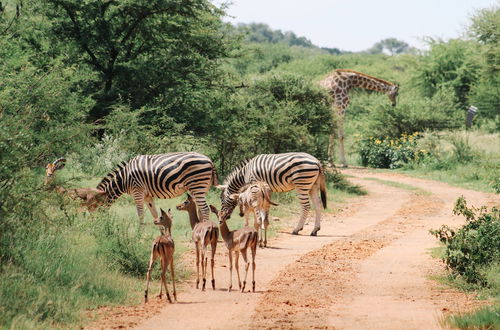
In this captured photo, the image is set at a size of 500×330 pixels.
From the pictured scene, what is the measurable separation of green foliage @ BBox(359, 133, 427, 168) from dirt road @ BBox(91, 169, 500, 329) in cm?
1516

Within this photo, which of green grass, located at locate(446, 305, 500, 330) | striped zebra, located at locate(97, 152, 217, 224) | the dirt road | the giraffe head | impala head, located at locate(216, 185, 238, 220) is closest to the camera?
green grass, located at locate(446, 305, 500, 330)

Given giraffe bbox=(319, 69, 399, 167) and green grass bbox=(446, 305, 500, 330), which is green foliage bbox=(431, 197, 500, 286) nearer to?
green grass bbox=(446, 305, 500, 330)

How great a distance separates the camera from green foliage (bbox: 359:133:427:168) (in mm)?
33500

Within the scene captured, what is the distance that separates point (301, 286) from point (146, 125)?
440 inches

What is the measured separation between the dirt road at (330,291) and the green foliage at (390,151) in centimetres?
1516

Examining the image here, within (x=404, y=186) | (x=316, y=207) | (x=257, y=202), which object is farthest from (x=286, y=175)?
(x=404, y=186)

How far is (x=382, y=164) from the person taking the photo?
3497 cm

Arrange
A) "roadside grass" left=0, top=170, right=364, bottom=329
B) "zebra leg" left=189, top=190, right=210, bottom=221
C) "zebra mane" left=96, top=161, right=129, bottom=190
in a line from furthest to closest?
"zebra mane" left=96, top=161, right=129, bottom=190
"zebra leg" left=189, top=190, right=210, bottom=221
"roadside grass" left=0, top=170, right=364, bottom=329

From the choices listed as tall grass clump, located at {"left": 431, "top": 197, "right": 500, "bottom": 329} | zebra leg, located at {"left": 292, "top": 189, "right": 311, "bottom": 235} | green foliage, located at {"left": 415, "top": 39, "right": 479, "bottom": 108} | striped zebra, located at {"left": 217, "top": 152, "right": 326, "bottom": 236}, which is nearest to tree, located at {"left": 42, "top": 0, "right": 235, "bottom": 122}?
striped zebra, located at {"left": 217, "top": 152, "right": 326, "bottom": 236}

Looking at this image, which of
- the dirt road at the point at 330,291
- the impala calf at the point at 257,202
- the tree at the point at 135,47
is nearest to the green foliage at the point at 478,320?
the dirt road at the point at 330,291

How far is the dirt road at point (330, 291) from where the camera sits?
8586 mm

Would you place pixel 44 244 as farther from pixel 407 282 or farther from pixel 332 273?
pixel 407 282

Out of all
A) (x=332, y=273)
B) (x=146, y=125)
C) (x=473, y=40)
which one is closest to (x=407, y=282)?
(x=332, y=273)

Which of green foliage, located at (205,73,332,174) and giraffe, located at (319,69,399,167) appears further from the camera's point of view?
giraffe, located at (319,69,399,167)
